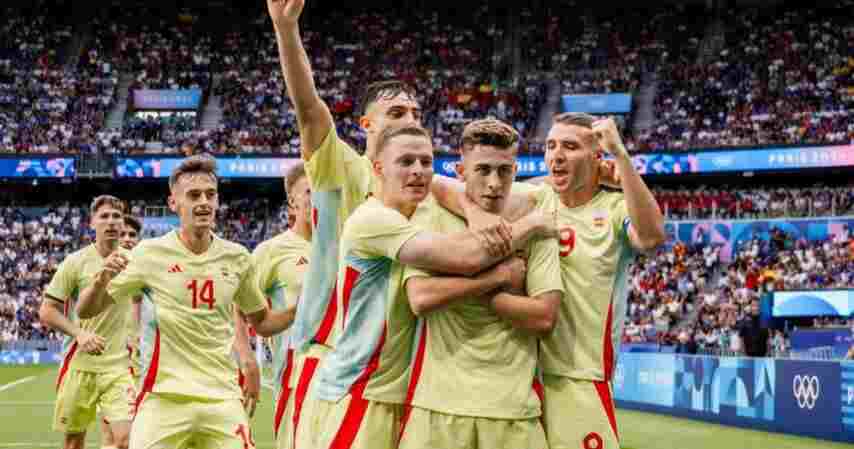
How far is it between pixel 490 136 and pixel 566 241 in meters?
0.99

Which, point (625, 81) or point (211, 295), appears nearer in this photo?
point (211, 295)

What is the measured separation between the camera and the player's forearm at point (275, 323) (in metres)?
7.71

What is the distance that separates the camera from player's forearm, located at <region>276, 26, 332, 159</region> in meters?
5.09

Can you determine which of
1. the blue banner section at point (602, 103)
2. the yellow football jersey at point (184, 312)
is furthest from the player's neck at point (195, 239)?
the blue banner section at point (602, 103)

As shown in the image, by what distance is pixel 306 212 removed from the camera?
8031 millimetres

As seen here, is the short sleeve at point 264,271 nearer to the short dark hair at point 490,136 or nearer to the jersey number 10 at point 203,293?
the jersey number 10 at point 203,293

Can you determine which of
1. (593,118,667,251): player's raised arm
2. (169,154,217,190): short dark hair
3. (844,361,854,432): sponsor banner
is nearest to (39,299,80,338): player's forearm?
(169,154,217,190): short dark hair

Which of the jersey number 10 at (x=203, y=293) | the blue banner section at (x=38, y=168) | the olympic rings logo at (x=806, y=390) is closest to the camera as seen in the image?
the jersey number 10 at (x=203, y=293)

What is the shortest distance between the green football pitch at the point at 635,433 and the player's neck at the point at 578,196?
963 centimetres

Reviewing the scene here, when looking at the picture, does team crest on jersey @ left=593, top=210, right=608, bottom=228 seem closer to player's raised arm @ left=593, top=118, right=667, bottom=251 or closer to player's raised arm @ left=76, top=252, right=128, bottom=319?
player's raised arm @ left=593, top=118, right=667, bottom=251

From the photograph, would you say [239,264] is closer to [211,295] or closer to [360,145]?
[211,295]

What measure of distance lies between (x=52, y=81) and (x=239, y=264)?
170 ft

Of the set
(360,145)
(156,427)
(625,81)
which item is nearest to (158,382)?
(156,427)

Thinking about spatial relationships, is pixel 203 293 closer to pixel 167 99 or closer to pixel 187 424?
pixel 187 424
